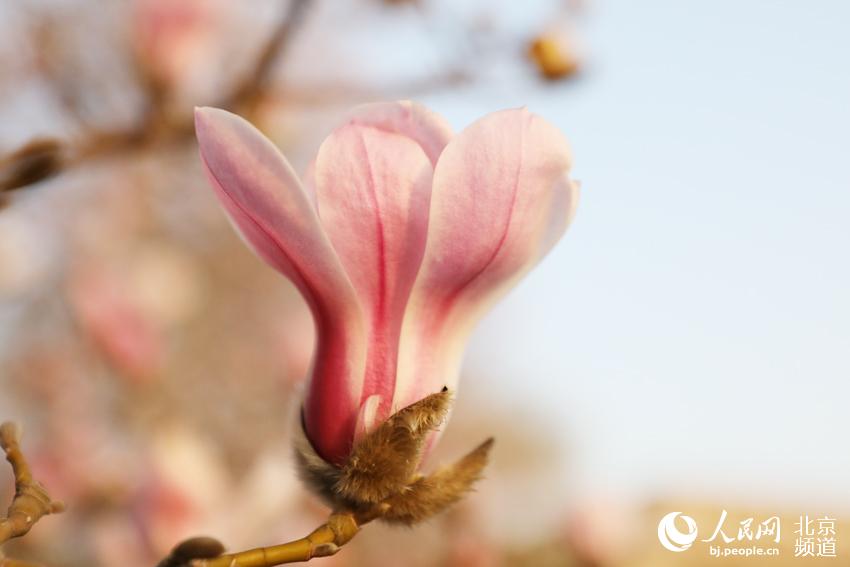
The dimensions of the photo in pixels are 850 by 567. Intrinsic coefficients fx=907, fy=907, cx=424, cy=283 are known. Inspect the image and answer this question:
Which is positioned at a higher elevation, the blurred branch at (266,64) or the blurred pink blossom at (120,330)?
the blurred pink blossom at (120,330)

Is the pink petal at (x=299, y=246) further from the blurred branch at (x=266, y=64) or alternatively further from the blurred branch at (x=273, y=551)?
the blurred branch at (x=266, y=64)

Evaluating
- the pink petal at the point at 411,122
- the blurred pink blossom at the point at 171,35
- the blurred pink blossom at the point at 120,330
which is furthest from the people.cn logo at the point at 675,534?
the blurred pink blossom at the point at 120,330

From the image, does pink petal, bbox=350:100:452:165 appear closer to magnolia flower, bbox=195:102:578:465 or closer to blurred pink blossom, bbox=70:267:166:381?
magnolia flower, bbox=195:102:578:465

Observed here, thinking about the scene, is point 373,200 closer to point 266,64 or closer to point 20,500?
point 20,500

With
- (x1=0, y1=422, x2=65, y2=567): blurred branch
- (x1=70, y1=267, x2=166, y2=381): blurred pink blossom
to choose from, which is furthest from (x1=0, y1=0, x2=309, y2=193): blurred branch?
(x1=70, y1=267, x2=166, y2=381): blurred pink blossom

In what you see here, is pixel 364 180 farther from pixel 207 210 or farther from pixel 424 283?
pixel 207 210

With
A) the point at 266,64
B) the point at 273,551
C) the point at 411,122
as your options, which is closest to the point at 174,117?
the point at 266,64

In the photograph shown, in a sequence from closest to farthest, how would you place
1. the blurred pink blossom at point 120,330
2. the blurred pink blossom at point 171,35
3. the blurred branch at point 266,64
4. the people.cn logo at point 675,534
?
1. the blurred branch at point 266,64
2. the people.cn logo at point 675,534
3. the blurred pink blossom at point 171,35
4. the blurred pink blossom at point 120,330
